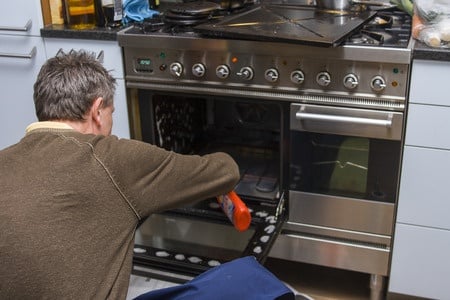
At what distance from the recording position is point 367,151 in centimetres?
184

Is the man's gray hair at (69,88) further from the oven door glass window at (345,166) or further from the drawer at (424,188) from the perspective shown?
the drawer at (424,188)

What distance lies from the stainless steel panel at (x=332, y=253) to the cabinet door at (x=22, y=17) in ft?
3.67

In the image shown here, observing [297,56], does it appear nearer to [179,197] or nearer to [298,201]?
[298,201]

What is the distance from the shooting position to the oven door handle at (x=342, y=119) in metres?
1.72

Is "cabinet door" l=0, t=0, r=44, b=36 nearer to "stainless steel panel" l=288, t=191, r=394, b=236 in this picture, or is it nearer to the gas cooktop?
the gas cooktop

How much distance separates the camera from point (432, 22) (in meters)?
1.74

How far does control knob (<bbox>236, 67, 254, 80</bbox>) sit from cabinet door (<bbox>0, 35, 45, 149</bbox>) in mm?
737

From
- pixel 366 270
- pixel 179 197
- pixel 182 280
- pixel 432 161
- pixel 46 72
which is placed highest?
pixel 46 72

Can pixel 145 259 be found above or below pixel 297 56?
below

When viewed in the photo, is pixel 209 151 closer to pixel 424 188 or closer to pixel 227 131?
pixel 227 131

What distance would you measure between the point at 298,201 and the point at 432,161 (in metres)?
0.45

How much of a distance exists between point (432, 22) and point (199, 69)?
0.71 m

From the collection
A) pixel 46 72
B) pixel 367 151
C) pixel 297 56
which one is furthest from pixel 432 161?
pixel 46 72

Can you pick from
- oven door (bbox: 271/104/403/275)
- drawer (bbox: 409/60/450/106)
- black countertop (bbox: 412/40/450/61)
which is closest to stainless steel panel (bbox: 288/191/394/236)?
oven door (bbox: 271/104/403/275)
